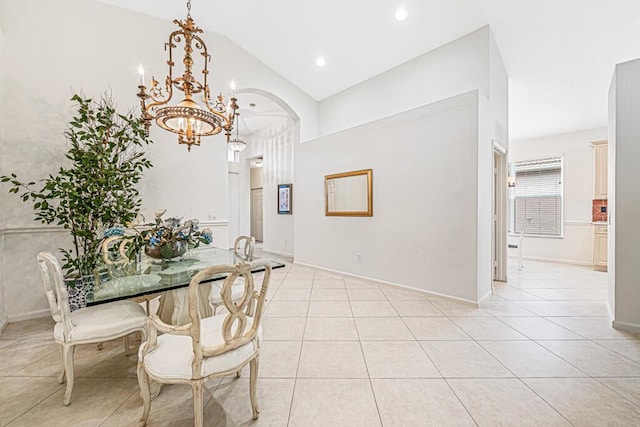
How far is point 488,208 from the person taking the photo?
10.9ft

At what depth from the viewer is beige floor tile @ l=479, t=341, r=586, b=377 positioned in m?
1.88

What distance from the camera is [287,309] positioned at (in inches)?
122

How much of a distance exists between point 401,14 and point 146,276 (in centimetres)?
430

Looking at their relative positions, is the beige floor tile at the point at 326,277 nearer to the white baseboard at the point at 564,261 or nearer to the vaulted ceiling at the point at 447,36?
the vaulted ceiling at the point at 447,36

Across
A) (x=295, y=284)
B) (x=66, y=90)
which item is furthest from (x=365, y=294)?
(x=66, y=90)

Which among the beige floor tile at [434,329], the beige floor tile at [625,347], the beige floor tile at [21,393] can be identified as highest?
the beige floor tile at [625,347]

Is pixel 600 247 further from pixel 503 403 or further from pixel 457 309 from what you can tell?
pixel 503 403

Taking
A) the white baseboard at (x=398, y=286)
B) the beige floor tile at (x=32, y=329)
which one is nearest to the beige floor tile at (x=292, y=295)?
the white baseboard at (x=398, y=286)

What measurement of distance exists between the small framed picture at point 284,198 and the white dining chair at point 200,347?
17.3 ft

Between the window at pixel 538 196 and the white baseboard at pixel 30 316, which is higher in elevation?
the window at pixel 538 196

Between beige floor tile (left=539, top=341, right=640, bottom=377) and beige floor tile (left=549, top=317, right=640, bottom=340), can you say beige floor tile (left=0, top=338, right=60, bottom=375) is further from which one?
beige floor tile (left=549, top=317, right=640, bottom=340)

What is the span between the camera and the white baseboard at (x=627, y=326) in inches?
96.6

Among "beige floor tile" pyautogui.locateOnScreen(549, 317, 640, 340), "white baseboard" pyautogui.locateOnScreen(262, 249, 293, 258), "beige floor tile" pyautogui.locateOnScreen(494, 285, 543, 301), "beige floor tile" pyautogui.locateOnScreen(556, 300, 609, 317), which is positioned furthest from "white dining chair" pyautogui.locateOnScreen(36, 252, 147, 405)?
"white baseboard" pyautogui.locateOnScreen(262, 249, 293, 258)

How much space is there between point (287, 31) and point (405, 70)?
2072 mm
